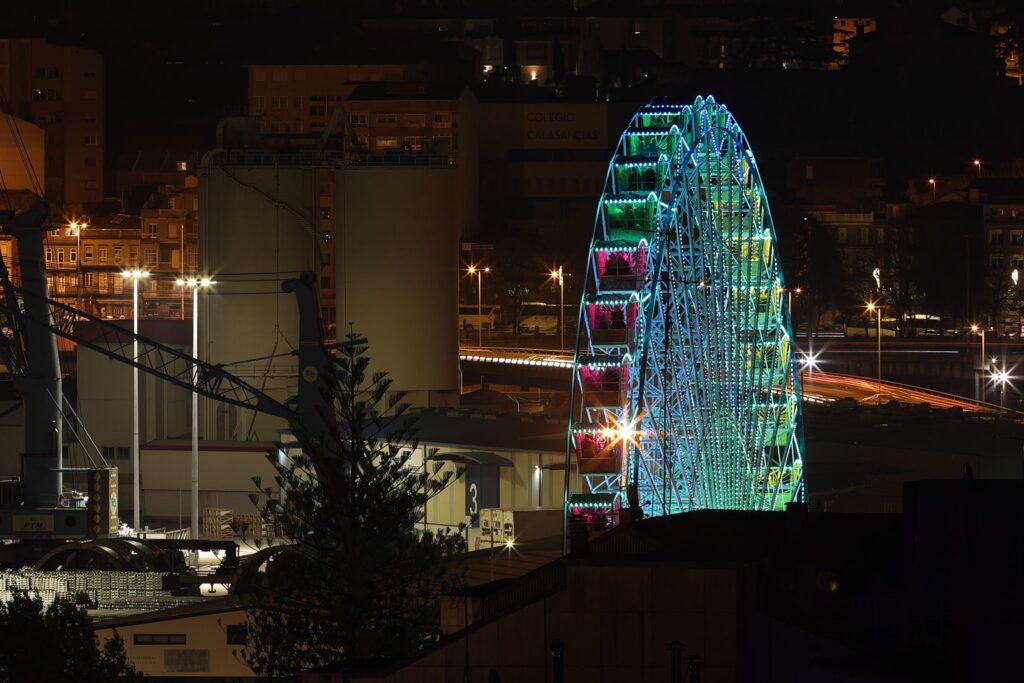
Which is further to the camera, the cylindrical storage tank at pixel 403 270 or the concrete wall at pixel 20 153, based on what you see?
the concrete wall at pixel 20 153

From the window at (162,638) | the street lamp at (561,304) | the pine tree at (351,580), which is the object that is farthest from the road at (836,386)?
the pine tree at (351,580)

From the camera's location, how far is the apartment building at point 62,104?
159 m

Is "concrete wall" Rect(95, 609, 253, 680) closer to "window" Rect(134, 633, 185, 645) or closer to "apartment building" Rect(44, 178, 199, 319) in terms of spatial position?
"window" Rect(134, 633, 185, 645)

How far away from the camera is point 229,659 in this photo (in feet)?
183

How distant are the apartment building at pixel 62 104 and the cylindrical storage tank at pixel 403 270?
201 ft

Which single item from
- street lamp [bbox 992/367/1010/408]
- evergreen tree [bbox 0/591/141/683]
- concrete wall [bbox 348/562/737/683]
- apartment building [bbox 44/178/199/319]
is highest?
apartment building [bbox 44/178/199/319]

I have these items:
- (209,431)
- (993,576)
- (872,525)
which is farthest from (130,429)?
(993,576)

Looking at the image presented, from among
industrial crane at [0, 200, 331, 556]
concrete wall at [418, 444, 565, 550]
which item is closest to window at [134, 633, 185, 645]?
industrial crane at [0, 200, 331, 556]

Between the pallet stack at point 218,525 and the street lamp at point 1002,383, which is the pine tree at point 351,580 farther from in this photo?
the street lamp at point 1002,383

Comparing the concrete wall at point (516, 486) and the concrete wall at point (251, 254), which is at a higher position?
the concrete wall at point (251, 254)

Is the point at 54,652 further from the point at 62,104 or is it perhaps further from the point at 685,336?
the point at 62,104

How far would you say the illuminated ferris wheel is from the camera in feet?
203

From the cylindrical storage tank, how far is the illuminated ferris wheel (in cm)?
3334

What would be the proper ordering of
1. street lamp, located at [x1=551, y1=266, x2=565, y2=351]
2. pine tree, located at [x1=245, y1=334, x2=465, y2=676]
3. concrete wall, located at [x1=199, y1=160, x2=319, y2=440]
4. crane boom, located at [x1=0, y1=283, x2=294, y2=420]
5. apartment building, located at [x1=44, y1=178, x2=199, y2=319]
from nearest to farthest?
pine tree, located at [x1=245, y1=334, x2=465, y2=676] < crane boom, located at [x1=0, y1=283, x2=294, y2=420] < concrete wall, located at [x1=199, y1=160, x2=319, y2=440] < street lamp, located at [x1=551, y1=266, x2=565, y2=351] < apartment building, located at [x1=44, y1=178, x2=199, y2=319]
